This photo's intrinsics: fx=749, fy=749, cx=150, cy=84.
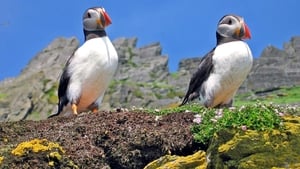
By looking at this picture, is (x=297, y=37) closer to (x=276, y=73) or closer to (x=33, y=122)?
(x=276, y=73)

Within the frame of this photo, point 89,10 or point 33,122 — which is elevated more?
point 89,10

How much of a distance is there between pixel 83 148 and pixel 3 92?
128 m

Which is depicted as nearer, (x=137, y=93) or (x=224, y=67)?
(x=224, y=67)

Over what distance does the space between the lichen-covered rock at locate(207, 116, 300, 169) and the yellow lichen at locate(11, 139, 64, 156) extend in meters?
3.19

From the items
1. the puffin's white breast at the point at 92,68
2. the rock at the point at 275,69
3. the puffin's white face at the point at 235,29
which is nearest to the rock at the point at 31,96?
the rock at the point at 275,69

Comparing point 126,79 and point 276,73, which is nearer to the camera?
point 276,73

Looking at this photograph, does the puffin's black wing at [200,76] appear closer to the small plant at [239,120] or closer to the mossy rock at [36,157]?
the small plant at [239,120]

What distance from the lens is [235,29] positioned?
1797 cm

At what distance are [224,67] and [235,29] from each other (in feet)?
3.70

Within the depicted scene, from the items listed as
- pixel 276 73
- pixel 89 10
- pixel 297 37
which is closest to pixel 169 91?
pixel 276 73

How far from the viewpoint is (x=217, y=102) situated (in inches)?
715

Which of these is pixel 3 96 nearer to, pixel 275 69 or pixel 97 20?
pixel 275 69

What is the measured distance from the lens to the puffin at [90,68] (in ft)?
58.0

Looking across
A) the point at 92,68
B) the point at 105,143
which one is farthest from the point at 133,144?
the point at 92,68
